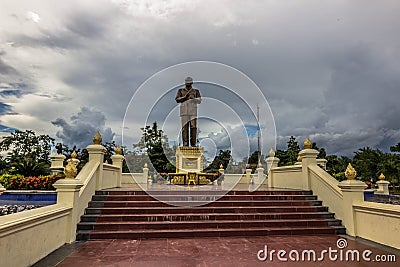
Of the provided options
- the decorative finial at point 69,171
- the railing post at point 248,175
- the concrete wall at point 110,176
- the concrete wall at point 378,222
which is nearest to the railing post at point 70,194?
the decorative finial at point 69,171

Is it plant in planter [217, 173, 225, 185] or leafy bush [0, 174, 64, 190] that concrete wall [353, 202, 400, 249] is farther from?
leafy bush [0, 174, 64, 190]

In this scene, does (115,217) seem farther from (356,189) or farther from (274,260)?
(356,189)

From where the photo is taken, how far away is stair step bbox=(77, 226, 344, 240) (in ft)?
16.7

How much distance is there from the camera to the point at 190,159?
11.2 metres

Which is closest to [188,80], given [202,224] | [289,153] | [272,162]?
[272,162]

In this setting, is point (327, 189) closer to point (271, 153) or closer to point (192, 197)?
point (192, 197)

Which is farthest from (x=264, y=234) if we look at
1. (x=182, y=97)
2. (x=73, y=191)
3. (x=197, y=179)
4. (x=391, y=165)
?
(x=391, y=165)

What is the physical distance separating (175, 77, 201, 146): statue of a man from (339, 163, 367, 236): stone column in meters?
6.95

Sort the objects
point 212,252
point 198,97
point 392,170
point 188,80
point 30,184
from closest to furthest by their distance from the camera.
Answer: point 212,252
point 30,184
point 188,80
point 198,97
point 392,170

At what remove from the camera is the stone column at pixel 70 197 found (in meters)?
4.77

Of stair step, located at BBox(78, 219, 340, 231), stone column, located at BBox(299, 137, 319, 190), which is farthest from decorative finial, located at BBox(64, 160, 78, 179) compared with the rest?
stone column, located at BBox(299, 137, 319, 190)

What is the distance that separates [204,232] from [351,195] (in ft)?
10.2

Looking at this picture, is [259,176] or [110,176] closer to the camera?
[110,176]

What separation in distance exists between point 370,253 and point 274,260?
1.65m
